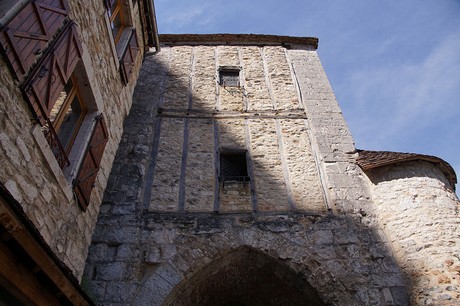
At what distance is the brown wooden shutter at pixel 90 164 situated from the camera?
4.18 m

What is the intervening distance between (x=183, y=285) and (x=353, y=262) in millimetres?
2228

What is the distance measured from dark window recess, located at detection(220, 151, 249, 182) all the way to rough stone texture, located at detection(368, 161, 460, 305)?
203 cm

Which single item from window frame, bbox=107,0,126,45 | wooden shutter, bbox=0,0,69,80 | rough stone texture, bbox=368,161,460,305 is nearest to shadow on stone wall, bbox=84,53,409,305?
rough stone texture, bbox=368,161,460,305

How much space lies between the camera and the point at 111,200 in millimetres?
5559

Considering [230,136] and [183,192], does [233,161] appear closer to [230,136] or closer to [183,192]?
[230,136]

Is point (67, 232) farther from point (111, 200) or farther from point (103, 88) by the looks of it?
point (103, 88)

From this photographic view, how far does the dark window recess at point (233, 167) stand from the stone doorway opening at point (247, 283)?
132 cm

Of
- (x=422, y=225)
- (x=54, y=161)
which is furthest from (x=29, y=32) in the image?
(x=422, y=225)

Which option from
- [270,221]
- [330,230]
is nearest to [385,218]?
[330,230]

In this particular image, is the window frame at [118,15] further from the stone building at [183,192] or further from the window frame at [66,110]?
the window frame at [66,110]

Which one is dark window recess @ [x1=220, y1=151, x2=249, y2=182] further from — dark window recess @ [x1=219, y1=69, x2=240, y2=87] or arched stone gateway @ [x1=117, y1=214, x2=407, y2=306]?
dark window recess @ [x1=219, y1=69, x2=240, y2=87]

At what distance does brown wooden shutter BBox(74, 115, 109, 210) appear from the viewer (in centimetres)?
418

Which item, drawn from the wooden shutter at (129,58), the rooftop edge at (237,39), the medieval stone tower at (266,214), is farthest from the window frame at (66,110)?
the rooftop edge at (237,39)

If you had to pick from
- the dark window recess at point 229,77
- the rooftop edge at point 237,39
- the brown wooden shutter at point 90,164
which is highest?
the rooftop edge at point 237,39
